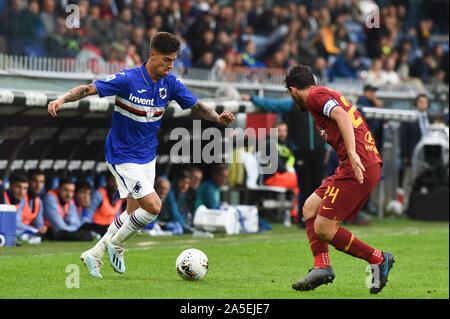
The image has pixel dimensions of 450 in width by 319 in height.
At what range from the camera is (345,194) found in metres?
7.23

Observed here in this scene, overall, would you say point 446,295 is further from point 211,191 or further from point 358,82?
point 358,82

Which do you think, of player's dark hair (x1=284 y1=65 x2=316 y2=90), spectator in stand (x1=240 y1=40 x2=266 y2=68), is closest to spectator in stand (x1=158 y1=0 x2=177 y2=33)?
spectator in stand (x1=240 y1=40 x2=266 y2=68)

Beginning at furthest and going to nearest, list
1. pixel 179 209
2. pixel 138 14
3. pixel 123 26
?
1. pixel 138 14
2. pixel 123 26
3. pixel 179 209

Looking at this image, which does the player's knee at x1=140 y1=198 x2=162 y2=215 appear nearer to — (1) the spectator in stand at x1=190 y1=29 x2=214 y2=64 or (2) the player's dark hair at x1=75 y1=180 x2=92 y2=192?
(2) the player's dark hair at x1=75 y1=180 x2=92 y2=192

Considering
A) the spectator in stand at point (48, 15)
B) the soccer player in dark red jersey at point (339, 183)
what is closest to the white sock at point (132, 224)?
the soccer player in dark red jersey at point (339, 183)

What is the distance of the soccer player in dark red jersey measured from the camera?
7230 mm

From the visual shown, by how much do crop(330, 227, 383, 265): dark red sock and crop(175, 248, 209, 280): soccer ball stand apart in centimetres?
131

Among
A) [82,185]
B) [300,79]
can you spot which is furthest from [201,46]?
[300,79]

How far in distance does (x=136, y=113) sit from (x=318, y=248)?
6.50 ft

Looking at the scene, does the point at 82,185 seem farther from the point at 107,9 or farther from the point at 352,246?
the point at 352,246

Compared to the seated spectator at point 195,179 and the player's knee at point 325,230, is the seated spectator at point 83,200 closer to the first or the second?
the seated spectator at point 195,179

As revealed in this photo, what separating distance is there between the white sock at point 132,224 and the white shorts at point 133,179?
0.15 m

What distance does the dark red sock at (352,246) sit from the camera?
24.0 ft
